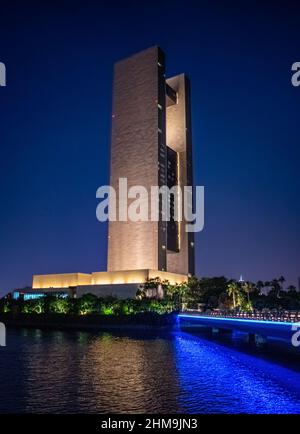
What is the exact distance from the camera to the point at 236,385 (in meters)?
27.6

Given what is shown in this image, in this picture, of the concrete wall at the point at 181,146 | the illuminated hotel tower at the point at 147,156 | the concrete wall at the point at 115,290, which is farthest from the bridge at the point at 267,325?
the concrete wall at the point at 181,146

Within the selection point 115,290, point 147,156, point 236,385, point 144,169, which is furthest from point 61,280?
point 236,385

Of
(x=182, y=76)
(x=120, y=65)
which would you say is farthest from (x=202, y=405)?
(x=182, y=76)

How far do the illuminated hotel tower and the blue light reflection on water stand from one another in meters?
91.9

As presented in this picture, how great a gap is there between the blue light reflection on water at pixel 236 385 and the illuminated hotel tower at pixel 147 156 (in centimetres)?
9185

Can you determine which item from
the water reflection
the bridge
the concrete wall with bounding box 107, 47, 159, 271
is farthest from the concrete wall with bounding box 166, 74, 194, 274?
the water reflection

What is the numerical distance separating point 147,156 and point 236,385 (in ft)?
380

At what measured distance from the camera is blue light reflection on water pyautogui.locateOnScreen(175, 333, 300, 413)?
22.5m

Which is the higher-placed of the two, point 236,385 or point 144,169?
point 144,169

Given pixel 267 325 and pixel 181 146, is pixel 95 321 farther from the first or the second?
pixel 181 146

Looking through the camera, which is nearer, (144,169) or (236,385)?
(236,385)
